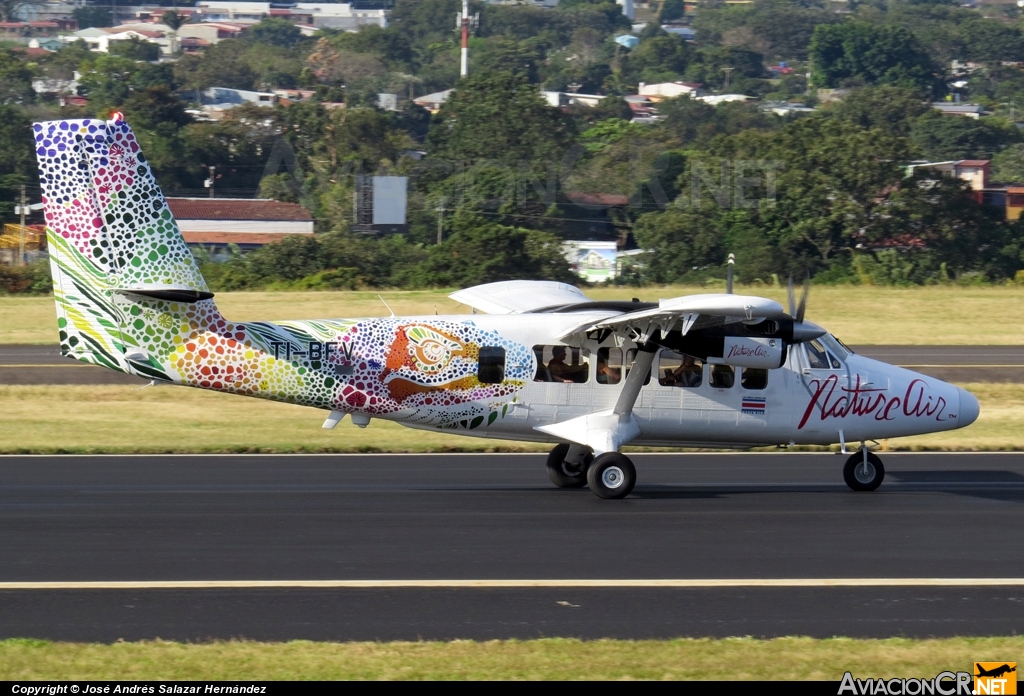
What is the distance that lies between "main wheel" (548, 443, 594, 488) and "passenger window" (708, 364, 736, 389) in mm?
1991

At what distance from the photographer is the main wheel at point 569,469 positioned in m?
18.1

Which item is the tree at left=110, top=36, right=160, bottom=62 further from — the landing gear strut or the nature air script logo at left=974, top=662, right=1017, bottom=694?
the nature air script logo at left=974, top=662, right=1017, bottom=694

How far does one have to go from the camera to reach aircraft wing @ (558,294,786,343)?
49.1 ft

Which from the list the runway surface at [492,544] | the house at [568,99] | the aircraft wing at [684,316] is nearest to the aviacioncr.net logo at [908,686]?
the runway surface at [492,544]

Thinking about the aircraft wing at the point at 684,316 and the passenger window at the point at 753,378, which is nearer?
the aircraft wing at the point at 684,316

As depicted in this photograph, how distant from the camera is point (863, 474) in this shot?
18000mm

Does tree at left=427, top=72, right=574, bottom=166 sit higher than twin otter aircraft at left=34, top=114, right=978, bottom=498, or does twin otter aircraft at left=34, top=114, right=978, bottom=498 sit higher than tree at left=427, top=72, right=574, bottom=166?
twin otter aircraft at left=34, top=114, right=978, bottom=498

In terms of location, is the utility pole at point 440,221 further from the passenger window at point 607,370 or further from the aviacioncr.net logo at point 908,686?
the aviacioncr.net logo at point 908,686

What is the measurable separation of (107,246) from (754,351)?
27.7 feet

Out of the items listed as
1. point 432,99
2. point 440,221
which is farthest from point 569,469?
point 432,99

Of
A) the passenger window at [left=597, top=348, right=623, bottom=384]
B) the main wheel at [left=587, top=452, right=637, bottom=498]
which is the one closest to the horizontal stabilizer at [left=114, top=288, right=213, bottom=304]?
the passenger window at [left=597, top=348, right=623, bottom=384]

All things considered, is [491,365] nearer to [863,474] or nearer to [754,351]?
[754,351]

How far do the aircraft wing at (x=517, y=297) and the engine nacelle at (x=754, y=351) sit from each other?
3.11m

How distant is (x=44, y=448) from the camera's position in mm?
20578
